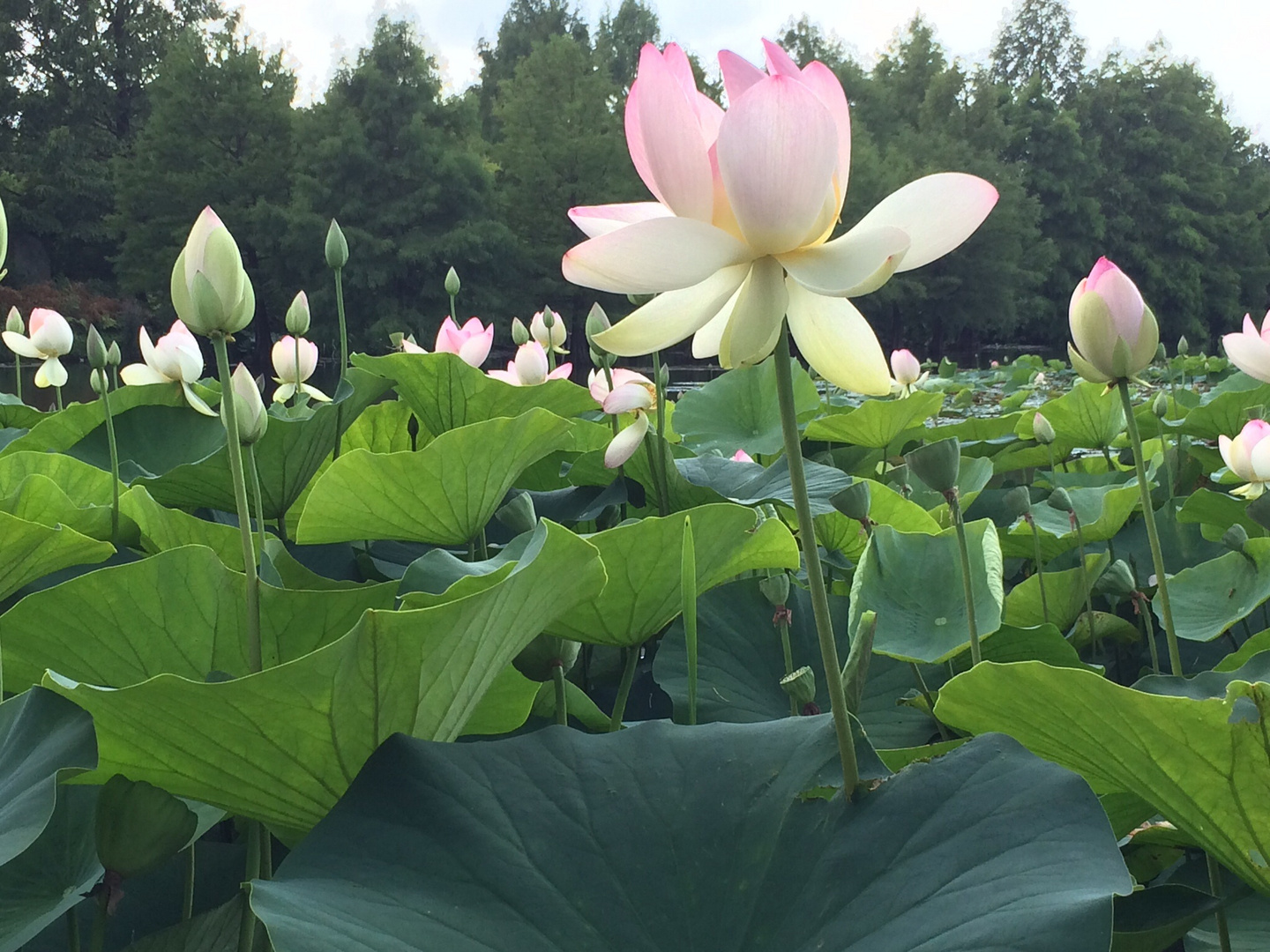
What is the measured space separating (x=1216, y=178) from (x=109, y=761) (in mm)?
Result: 22677

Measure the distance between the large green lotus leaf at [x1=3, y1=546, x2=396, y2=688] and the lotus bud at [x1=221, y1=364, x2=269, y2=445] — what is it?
0.43ft

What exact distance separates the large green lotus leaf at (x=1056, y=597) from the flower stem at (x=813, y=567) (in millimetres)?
522

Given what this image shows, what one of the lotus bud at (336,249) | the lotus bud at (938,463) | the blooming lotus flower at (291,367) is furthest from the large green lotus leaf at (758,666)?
the blooming lotus flower at (291,367)

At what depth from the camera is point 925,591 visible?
0.72m

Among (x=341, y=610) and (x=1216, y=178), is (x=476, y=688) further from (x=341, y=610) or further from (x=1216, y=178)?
(x=1216, y=178)

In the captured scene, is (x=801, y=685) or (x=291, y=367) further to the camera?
(x=291, y=367)

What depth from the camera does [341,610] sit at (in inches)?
17.4

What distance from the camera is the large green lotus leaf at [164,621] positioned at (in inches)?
16.8

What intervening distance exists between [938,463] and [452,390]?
1.77ft

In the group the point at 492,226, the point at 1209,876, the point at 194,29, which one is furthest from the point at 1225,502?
the point at 194,29

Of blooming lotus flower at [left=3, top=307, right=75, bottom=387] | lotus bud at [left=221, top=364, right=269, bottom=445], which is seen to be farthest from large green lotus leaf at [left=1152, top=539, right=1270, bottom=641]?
blooming lotus flower at [left=3, top=307, right=75, bottom=387]

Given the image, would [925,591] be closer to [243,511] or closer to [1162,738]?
[1162,738]

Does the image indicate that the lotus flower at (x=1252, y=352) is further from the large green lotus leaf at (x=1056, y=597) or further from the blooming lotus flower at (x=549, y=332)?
the blooming lotus flower at (x=549, y=332)

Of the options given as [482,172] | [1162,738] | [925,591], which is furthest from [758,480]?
[482,172]
